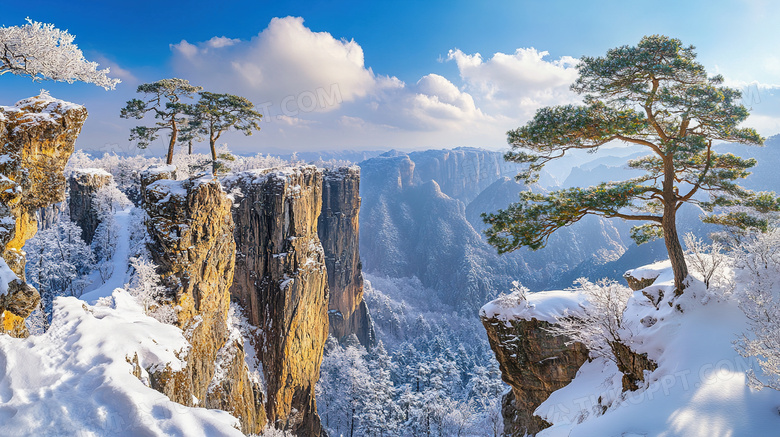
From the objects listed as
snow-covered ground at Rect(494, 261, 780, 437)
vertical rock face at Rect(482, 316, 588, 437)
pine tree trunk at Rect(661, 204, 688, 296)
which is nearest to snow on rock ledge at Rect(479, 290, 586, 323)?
vertical rock face at Rect(482, 316, 588, 437)

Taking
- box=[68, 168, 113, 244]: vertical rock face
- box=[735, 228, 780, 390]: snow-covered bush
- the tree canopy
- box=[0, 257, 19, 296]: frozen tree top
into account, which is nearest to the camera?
box=[735, 228, 780, 390]: snow-covered bush

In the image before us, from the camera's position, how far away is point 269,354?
92.3 ft

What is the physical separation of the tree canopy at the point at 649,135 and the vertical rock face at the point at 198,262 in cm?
1367

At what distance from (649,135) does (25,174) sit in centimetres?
1875

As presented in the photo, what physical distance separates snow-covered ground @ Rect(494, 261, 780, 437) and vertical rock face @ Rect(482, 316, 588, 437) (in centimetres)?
266

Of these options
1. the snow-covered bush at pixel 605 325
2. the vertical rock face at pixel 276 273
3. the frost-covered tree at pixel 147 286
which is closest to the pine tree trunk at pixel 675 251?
the snow-covered bush at pixel 605 325

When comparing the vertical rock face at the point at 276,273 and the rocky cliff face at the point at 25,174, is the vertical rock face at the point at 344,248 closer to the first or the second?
the vertical rock face at the point at 276,273

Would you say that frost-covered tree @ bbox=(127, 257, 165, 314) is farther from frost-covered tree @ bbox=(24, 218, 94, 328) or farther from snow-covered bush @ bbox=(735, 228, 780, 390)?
frost-covered tree @ bbox=(24, 218, 94, 328)

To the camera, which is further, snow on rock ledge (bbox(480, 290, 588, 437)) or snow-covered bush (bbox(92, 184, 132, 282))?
snow-covered bush (bbox(92, 184, 132, 282))

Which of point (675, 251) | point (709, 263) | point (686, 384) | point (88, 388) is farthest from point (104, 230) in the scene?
point (709, 263)

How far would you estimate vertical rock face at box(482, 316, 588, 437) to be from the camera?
1484 centimetres

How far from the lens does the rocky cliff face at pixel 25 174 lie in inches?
293

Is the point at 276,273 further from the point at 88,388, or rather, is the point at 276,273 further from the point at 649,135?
the point at 649,135

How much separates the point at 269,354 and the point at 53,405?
2543 centimetres
